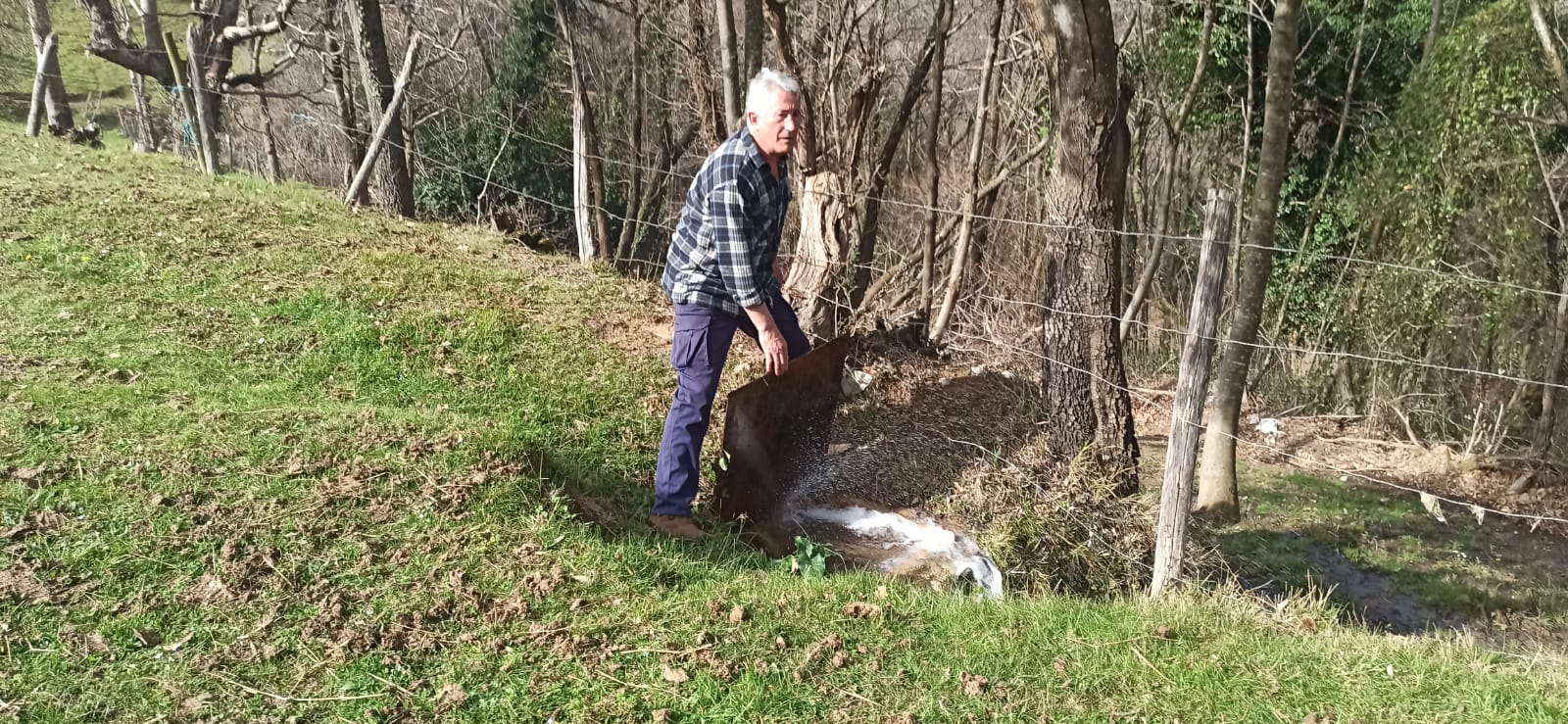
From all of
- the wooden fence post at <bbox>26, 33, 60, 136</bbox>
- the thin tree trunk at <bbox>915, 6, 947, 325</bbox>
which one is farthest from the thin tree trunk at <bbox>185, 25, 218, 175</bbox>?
the thin tree trunk at <bbox>915, 6, 947, 325</bbox>

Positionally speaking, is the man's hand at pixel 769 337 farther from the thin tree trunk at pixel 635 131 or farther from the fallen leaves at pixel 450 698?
the thin tree trunk at pixel 635 131

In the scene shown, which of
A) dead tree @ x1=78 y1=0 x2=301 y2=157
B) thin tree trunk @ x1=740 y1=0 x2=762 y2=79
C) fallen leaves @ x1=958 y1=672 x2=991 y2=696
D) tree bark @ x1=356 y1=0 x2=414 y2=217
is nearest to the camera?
fallen leaves @ x1=958 y1=672 x2=991 y2=696

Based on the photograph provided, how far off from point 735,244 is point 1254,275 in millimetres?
4689

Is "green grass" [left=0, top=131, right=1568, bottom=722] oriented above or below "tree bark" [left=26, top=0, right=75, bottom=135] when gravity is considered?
below

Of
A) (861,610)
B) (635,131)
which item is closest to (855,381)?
(861,610)

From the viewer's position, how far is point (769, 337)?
374cm

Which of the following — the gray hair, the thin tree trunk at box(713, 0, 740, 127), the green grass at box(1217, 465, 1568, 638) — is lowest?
the green grass at box(1217, 465, 1568, 638)

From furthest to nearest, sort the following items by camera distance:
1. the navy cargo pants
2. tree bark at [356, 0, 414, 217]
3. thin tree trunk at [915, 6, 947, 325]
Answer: tree bark at [356, 0, 414, 217], thin tree trunk at [915, 6, 947, 325], the navy cargo pants

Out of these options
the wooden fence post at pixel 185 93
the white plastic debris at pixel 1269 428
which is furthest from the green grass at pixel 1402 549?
the wooden fence post at pixel 185 93

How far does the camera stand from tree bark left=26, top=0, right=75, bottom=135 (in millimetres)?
13711

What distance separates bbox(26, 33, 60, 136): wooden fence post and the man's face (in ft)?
44.1

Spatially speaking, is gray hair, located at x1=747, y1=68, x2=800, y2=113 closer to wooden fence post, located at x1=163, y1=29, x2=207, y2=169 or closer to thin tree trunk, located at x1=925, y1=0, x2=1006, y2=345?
thin tree trunk, located at x1=925, y1=0, x2=1006, y2=345

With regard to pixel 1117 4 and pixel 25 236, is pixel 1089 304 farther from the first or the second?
pixel 1117 4

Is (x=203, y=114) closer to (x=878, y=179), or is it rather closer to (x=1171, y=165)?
(x=878, y=179)
